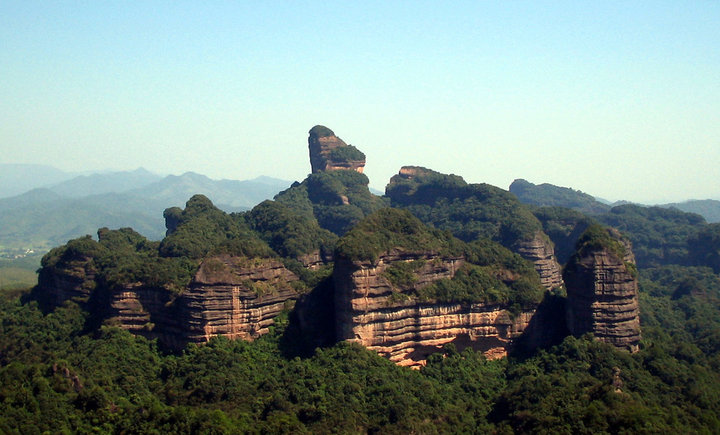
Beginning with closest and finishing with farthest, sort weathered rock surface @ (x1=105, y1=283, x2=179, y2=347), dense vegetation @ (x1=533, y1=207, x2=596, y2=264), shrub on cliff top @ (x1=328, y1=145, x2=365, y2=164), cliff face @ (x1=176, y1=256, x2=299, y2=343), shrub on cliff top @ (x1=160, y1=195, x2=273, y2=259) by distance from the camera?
cliff face @ (x1=176, y1=256, x2=299, y2=343) < weathered rock surface @ (x1=105, y1=283, x2=179, y2=347) < shrub on cliff top @ (x1=160, y1=195, x2=273, y2=259) < dense vegetation @ (x1=533, y1=207, x2=596, y2=264) < shrub on cliff top @ (x1=328, y1=145, x2=365, y2=164)

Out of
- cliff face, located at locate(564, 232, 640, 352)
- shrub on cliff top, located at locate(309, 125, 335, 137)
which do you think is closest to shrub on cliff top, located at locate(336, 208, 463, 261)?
cliff face, located at locate(564, 232, 640, 352)

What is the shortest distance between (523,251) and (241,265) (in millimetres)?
31284

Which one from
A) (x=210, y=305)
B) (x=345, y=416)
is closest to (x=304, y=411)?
(x=345, y=416)

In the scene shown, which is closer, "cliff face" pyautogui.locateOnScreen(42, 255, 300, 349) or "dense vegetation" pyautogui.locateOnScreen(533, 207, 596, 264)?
"cliff face" pyautogui.locateOnScreen(42, 255, 300, 349)

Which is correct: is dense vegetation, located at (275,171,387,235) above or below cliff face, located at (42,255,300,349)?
above

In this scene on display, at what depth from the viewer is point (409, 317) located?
53.0 metres

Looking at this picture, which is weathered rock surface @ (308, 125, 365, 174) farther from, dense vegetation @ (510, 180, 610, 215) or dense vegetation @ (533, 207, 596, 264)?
dense vegetation @ (510, 180, 610, 215)

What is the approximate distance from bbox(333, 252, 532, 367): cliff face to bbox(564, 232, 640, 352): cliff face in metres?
4.80

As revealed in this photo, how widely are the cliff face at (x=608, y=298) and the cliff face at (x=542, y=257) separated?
21.2 meters

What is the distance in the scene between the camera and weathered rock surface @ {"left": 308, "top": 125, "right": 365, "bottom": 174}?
340 feet

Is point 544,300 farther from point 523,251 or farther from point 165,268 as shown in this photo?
point 165,268

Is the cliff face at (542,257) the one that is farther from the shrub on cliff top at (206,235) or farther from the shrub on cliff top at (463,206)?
the shrub on cliff top at (206,235)

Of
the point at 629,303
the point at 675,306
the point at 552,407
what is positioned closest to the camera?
the point at 552,407

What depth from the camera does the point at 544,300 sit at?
56906mm
